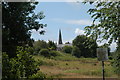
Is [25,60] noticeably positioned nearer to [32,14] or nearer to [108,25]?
[108,25]

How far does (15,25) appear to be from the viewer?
7.89 m

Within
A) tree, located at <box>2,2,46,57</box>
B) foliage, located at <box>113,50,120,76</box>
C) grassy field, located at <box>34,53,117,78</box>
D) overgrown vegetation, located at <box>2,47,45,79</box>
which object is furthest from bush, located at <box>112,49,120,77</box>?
tree, located at <box>2,2,46,57</box>

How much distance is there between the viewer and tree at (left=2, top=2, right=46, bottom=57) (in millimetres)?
7504

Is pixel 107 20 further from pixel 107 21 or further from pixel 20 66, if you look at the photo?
pixel 20 66

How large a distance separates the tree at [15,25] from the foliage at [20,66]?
304 centimetres

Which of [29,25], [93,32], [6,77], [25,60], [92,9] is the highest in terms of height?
[29,25]

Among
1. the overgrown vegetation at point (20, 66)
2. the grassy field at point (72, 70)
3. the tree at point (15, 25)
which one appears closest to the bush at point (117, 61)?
the grassy field at point (72, 70)

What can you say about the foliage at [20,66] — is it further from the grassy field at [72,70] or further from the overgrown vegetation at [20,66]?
the grassy field at [72,70]

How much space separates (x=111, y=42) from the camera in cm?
250

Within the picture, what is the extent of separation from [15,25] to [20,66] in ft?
12.8

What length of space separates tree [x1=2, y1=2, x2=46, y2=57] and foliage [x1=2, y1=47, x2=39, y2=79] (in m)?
3.04

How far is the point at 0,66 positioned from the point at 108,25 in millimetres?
2292

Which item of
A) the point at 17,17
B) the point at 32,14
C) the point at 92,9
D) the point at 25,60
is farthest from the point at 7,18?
the point at 92,9

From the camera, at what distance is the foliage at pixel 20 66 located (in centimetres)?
401
